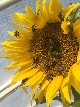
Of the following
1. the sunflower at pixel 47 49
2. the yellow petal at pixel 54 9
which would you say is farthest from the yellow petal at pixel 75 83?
the yellow petal at pixel 54 9

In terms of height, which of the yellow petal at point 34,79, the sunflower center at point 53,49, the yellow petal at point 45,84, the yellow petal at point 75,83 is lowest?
the yellow petal at point 75,83

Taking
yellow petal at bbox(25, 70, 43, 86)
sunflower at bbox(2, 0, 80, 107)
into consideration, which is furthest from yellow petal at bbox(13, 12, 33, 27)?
yellow petal at bbox(25, 70, 43, 86)

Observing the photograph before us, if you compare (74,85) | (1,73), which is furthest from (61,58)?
(1,73)

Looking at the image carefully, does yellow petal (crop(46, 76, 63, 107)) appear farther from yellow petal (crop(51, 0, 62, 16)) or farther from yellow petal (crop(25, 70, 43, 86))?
yellow petal (crop(51, 0, 62, 16))

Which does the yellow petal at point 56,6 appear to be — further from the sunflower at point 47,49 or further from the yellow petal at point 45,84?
the yellow petal at point 45,84

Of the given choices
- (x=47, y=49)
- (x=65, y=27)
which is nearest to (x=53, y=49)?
(x=47, y=49)

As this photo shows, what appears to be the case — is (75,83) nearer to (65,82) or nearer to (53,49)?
(65,82)

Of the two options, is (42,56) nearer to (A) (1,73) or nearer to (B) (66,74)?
(B) (66,74)
